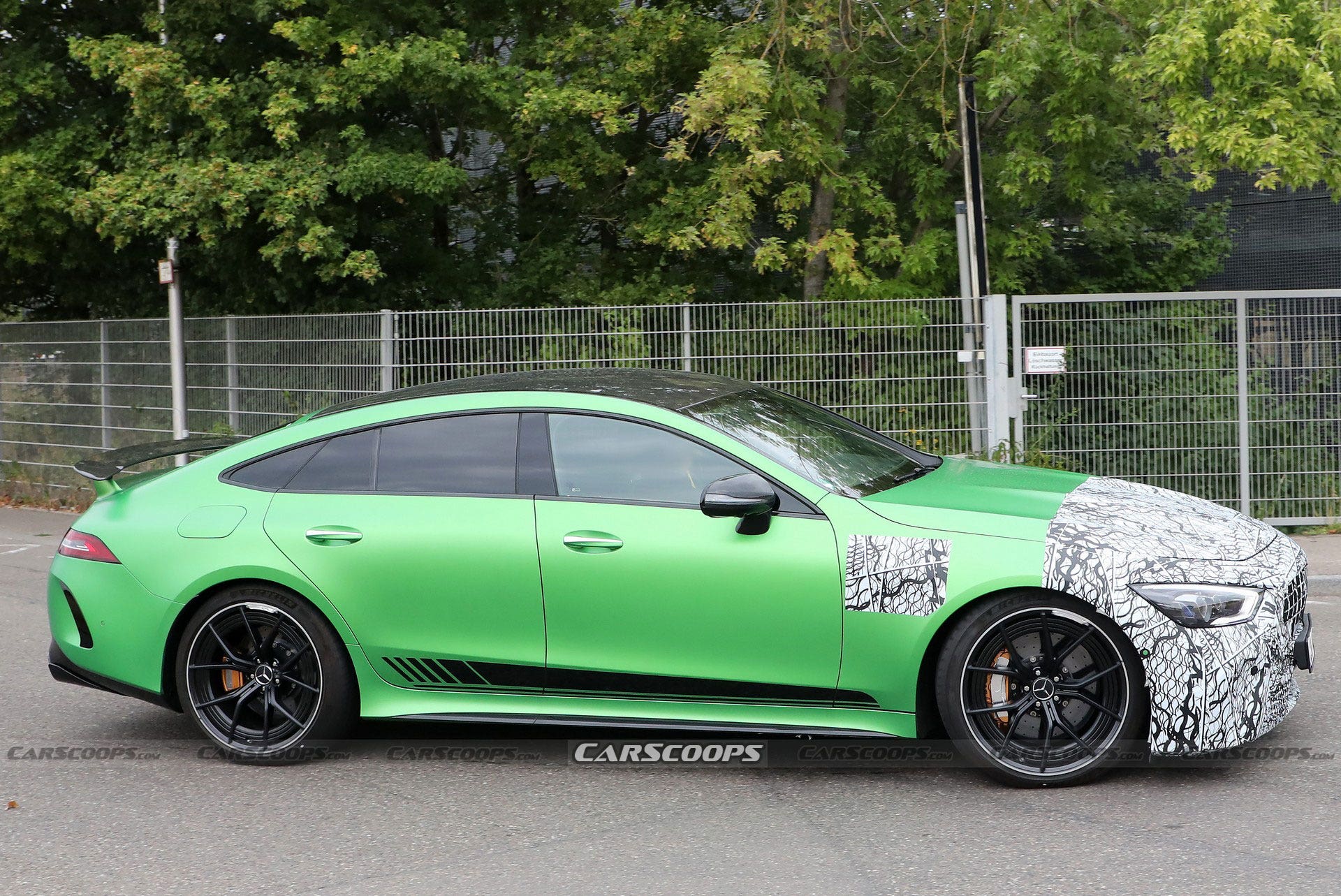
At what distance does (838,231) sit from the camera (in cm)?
1291

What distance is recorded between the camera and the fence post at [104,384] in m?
14.9

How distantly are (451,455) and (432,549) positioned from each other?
0.42 metres

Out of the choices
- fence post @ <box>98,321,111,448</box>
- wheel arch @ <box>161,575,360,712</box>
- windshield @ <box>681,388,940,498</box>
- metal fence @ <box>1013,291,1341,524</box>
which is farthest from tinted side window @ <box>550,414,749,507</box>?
fence post @ <box>98,321,111,448</box>

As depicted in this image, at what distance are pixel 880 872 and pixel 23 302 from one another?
16.9m

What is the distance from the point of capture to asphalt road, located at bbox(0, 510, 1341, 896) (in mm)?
4090

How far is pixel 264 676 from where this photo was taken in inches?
212

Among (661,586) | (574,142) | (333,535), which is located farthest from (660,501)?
(574,142)

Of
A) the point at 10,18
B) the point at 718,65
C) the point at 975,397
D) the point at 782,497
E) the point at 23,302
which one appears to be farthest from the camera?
the point at 23,302

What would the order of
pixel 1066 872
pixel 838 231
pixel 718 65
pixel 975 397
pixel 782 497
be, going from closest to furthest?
pixel 1066 872 < pixel 782 497 < pixel 975 397 < pixel 718 65 < pixel 838 231

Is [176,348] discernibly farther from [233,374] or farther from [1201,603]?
[1201,603]

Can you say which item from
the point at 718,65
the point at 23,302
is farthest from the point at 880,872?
the point at 23,302

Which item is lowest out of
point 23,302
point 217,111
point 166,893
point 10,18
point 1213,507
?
point 166,893

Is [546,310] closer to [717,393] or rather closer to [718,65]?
[718,65]

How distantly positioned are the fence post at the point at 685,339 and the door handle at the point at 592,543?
260 inches
